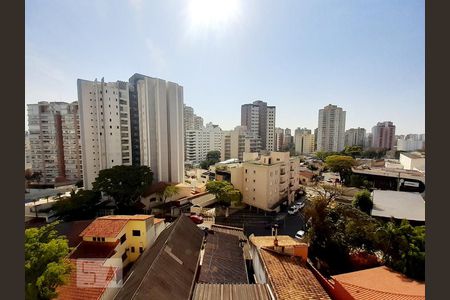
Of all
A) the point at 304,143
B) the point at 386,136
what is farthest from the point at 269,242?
the point at 386,136

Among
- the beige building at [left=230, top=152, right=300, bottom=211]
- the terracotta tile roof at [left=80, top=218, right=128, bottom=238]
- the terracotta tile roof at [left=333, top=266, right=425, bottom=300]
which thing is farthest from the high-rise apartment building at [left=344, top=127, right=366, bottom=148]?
the terracotta tile roof at [left=80, top=218, right=128, bottom=238]

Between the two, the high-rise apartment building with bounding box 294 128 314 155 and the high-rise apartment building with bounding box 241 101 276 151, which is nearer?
the high-rise apartment building with bounding box 241 101 276 151

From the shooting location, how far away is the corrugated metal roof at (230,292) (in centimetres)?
692

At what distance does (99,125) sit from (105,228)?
17112 mm

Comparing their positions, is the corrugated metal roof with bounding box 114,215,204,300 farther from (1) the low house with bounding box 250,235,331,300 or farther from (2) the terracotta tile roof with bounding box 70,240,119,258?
(1) the low house with bounding box 250,235,331,300

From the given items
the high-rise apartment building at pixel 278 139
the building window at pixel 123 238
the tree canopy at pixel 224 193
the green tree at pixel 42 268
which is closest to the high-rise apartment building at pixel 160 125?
the tree canopy at pixel 224 193

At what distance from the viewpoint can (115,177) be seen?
19141 mm

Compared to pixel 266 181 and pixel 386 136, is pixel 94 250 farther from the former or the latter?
pixel 386 136

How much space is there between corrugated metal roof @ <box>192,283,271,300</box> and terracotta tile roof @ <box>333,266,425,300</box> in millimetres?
2752

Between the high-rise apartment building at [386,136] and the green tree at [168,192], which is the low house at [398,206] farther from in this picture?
the high-rise apartment building at [386,136]

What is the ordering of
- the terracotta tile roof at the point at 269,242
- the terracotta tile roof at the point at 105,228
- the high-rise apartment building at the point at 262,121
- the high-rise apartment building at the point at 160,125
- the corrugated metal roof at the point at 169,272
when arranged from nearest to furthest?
the corrugated metal roof at the point at 169,272
the terracotta tile roof at the point at 269,242
the terracotta tile roof at the point at 105,228
the high-rise apartment building at the point at 160,125
the high-rise apartment building at the point at 262,121

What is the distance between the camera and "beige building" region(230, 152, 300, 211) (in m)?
20.3

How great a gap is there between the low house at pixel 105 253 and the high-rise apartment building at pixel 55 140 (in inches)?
1072

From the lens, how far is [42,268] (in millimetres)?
5848
